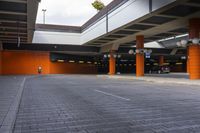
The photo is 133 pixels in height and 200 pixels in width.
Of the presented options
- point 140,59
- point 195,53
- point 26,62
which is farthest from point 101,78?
point 26,62

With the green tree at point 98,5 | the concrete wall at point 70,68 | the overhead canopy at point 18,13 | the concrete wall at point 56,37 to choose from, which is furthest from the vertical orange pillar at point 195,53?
the green tree at point 98,5

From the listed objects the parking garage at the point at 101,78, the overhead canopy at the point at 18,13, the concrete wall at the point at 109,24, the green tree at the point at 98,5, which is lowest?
the parking garage at the point at 101,78

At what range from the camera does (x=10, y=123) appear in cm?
670

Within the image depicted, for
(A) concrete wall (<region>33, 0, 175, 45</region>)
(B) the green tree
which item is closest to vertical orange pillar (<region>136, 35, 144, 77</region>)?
(A) concrete wall (<region>33, 0, 175, 45</region>)

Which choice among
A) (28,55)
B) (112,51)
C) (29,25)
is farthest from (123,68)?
(29,25)

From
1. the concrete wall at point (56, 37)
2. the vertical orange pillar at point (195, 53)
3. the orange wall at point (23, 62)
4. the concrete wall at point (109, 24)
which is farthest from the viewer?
the orange wall at point (23, 62)

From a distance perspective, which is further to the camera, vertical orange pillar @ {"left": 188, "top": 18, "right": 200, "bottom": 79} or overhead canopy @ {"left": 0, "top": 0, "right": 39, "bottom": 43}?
vertical orange pillar @ {"left": 188, "top": 18, "right": 200, "bottom": 79}

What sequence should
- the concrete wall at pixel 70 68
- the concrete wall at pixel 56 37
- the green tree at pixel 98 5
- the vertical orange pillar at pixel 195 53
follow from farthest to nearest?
the green tree at pixel 98 5
the concrete wall at pixel 70 68
the concrete wall at pixel 56 37
the vertical orange pillar at pixel 195 53

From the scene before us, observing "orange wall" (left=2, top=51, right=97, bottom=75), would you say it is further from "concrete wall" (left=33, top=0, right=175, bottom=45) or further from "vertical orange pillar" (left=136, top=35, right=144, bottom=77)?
"vertical orange pillar" (left=136, top=35, right=144, bottom=77)

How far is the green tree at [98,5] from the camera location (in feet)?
259

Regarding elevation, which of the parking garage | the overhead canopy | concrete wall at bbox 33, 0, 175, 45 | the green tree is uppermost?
the green tree

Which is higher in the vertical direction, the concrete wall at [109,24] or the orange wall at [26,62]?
the concrete wall at [109,24]

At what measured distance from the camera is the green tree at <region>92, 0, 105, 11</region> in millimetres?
79044

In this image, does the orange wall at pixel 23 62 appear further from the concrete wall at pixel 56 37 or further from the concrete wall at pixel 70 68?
the concrete wall at pixel 56 37
